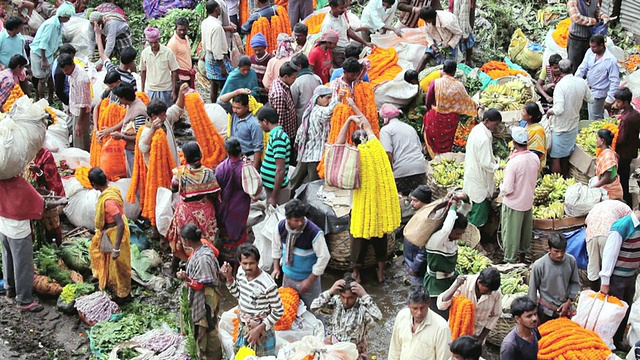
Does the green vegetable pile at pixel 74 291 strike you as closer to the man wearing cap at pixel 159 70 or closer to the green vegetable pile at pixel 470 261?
the man wearing cap at pixel 159 70

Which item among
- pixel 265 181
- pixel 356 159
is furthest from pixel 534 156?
pixel 265 181

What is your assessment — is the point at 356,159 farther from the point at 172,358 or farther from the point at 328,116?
the point at 172,358

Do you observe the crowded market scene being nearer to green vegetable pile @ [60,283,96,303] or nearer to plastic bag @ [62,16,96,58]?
green vegetable pile @ [60,283,96,303]

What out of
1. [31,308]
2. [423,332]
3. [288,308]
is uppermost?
[423,332]

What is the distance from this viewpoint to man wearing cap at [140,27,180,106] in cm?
1046

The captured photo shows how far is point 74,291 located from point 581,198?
5.05 meters

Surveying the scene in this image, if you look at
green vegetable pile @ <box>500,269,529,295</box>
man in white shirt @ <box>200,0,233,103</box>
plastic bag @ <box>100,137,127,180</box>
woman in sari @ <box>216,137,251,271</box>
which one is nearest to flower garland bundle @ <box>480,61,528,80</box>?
man in white shirt @ <box>200,0,233,103</box>

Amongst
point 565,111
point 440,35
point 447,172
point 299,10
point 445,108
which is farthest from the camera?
point 299,10

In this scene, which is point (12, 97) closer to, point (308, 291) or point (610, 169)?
point (308, 291)

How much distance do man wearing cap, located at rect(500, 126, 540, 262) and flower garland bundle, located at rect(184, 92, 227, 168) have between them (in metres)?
3.09

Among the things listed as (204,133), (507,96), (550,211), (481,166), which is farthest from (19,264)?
(507,96)

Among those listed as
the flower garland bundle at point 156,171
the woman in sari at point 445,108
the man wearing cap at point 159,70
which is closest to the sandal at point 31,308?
the flower garland bundle at point 156,171

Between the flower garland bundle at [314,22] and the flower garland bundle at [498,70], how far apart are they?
7.64ft

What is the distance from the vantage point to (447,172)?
376 inches
